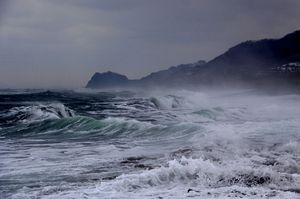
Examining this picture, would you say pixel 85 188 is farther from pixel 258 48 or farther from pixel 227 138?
pixel 258 48

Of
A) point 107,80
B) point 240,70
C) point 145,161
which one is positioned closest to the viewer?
point 145,161

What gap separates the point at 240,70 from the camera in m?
125

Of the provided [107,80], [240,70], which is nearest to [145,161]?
[240,70]

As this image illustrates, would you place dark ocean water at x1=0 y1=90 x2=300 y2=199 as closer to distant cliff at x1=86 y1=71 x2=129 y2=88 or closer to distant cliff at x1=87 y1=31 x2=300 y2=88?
distant cliff at x1=87 y1=31 x2=300 y2=88

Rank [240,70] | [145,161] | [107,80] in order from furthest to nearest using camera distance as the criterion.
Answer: [107,80] < [240,70] < [145,161]

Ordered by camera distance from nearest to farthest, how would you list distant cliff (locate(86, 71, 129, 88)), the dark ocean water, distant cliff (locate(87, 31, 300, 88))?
1. the dark ocean water
2. distant cliff (locate(87, 31, 300, 88))
3. distant cliff (locate(86, 71, 129, 88))

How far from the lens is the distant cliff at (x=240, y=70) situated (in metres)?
107

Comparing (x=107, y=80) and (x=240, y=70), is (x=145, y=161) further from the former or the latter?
(x=107, y=80)

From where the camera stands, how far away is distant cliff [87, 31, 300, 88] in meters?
107

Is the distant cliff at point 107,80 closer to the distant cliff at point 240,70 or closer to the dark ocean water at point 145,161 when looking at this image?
the distant cliff at point 240,70

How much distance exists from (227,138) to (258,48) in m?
144

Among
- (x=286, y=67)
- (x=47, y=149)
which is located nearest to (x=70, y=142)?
(x=47, y=149)

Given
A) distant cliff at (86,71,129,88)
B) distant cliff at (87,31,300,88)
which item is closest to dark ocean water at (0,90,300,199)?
distant cliff at (87,31,300,88)

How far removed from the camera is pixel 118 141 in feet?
49.8
